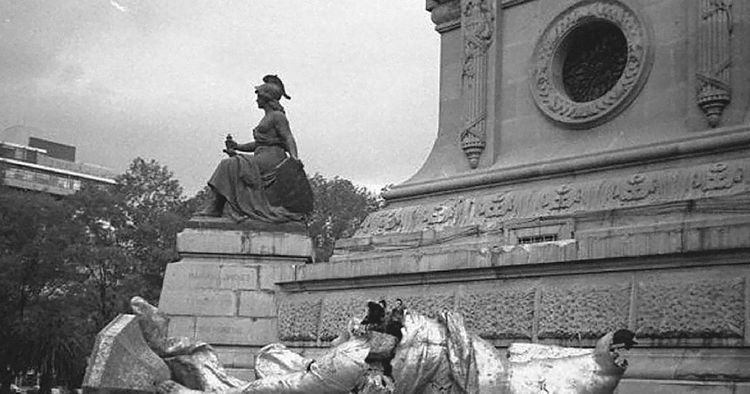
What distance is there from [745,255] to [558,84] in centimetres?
702

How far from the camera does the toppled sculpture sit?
5547 mm

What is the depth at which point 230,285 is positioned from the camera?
14.5 meters

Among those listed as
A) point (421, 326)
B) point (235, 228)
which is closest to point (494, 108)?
point (235, 228)

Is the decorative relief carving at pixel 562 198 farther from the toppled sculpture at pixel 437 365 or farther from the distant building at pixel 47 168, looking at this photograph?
the distant building at pixel 47 168

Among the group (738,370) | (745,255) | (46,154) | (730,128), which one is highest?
(46,154)

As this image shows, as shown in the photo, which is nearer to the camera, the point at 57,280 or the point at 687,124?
the point at 687,124

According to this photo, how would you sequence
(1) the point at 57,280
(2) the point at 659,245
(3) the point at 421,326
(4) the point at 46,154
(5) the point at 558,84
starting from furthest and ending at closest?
(4) the point at 46,154
(1) the point at 57,280
(5) the point at 558,84
(2) the point at 659,245
(3) the point at 421,326

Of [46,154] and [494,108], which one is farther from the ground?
[46,154]

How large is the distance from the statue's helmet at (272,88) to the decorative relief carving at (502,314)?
7.49 m

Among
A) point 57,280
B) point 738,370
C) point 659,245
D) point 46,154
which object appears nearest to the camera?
point 738,370

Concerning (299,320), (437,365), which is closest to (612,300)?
(437,365)

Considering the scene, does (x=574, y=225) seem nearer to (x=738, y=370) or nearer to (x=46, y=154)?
(x=738, y=370)

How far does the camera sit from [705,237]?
25.3 feet

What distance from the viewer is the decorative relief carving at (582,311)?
324 inches
